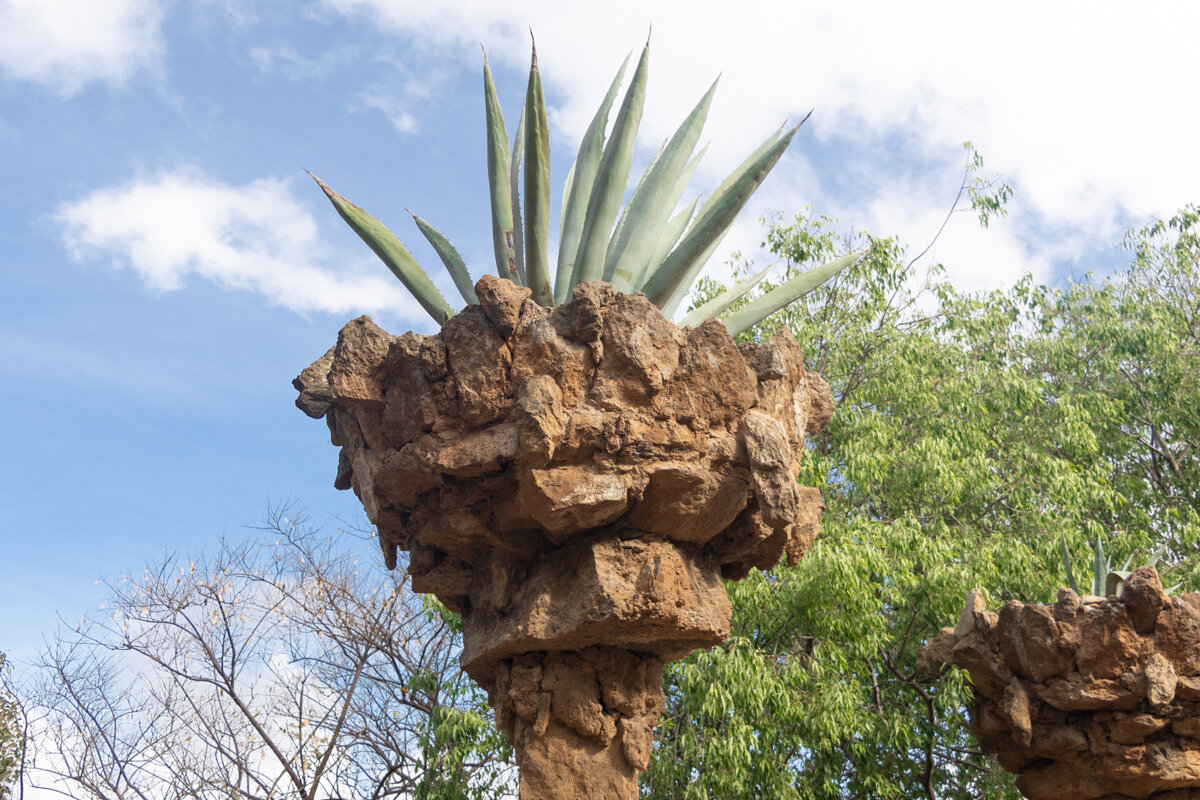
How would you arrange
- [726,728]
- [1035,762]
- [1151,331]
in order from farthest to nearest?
[1151,331] < [726,728] < [1035,762]

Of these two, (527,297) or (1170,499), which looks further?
(1170,499)

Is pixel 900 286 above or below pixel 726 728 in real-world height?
above

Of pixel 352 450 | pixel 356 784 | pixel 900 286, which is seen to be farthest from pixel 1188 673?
pixel 356 784

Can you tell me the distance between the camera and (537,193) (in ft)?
13.7

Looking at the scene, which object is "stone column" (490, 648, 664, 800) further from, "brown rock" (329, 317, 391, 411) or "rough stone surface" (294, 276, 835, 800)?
"brown rock" (329, 317, 391, 411)

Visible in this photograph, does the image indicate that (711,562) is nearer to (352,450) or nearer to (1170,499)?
(352,450)

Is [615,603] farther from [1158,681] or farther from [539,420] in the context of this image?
[1158,681]

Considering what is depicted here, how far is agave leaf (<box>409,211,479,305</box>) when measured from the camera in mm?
4664

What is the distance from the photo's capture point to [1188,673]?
5.54 meters

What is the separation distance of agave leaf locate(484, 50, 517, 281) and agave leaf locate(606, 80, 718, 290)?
1.47 feet

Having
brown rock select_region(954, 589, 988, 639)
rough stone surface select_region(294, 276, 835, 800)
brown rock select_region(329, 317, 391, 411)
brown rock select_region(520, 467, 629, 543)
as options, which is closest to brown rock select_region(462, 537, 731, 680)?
rough stone surface select_region(294, 276, 835, 800)

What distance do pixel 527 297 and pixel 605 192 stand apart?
2.08 feet

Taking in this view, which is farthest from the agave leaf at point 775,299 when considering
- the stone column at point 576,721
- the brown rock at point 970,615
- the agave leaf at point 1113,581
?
the agave leaf at point 1113,581

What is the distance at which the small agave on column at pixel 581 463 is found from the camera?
3.76 metres
